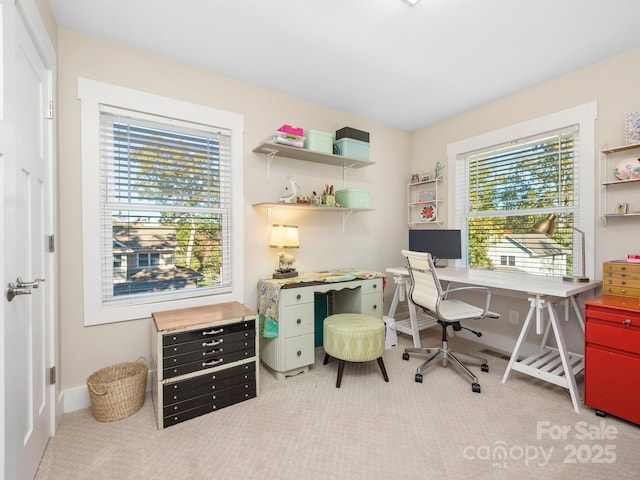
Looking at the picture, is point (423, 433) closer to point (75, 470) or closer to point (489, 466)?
point (489, 466)

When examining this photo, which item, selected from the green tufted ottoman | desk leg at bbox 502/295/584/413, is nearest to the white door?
the green tufted ottoman

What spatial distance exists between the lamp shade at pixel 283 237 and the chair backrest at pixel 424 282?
97cm

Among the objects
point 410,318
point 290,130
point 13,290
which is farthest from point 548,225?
point 13,290

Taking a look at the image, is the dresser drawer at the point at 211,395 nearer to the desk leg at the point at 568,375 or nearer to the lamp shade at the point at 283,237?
the lamp shade at the point at 283,237

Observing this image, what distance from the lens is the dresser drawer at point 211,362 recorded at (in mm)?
1868

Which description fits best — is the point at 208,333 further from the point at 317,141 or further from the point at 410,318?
the point at 410,318

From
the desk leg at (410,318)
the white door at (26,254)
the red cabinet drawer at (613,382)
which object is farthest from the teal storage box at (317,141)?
the red cabinet drawer at (613,382)

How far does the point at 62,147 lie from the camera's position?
1.96 metres

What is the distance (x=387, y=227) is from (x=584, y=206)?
1.82 metres

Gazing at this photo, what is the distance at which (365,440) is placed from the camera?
1.70 meters

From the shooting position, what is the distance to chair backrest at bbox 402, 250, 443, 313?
2324 mm

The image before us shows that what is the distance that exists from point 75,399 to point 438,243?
3267 mm

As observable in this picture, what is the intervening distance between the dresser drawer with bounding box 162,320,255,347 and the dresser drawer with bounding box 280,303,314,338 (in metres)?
0.31

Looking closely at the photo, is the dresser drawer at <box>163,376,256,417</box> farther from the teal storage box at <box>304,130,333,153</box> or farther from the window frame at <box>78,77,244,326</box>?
the teal storage box at <box>304,130,333,153</box>
